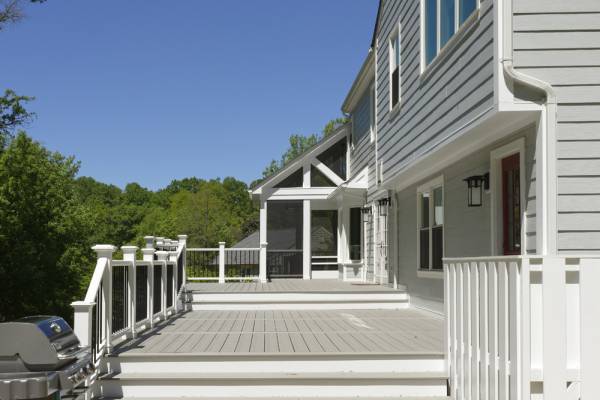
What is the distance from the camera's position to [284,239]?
19.5 meters

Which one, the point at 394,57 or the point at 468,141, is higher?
the point at 394,57

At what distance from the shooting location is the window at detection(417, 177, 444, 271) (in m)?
10.0

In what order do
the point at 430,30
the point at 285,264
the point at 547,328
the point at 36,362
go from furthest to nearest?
the point at 285,264 < the point at 430,30 < the point at 547,328 < the point at 36,362

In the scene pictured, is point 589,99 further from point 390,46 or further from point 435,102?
point 390,46

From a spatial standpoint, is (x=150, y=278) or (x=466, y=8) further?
(x=150, y=278)

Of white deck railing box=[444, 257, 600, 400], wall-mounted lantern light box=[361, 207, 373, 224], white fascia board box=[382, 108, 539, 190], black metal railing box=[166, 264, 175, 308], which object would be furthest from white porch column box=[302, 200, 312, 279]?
white deck railing box=[444, 257, 600, 400]

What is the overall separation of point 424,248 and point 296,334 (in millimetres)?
3658

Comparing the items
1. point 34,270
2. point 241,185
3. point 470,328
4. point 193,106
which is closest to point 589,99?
point 470,328

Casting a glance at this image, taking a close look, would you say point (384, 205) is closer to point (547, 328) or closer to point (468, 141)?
point (468, 141)

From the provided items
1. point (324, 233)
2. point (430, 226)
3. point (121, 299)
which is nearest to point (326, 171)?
point (324, 233)

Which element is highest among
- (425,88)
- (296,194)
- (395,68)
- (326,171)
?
(395,68)

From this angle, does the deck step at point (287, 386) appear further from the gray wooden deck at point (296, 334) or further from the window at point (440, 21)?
the window at point (440, 21)

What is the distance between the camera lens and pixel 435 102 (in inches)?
350

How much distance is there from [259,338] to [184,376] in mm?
1775
